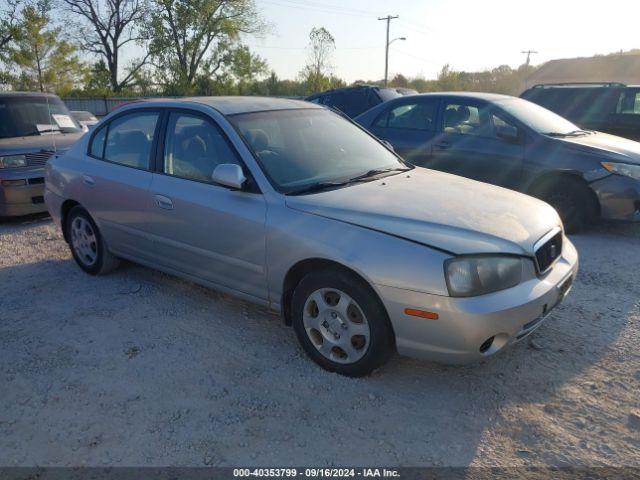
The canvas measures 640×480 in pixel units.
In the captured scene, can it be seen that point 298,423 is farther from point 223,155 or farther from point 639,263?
point 639,263

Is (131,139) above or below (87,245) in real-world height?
above

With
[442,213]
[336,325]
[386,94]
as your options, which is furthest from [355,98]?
[336,325]

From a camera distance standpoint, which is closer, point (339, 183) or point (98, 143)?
point (339, 183)

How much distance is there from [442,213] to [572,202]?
3508 mm

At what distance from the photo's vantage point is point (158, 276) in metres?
4.93

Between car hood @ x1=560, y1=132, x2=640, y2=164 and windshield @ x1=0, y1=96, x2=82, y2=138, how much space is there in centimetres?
727

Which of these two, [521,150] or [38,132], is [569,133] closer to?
[521,150]

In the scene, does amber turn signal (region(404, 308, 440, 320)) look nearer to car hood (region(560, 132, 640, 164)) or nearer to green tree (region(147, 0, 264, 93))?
car hood (region(560, 132, 640, 164))

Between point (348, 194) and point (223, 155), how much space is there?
3.19 ft

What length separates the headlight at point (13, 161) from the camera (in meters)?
6.77

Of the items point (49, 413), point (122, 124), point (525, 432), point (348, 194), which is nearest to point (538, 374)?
point (525, 432)

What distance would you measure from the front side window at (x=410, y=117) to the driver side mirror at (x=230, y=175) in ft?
13.5

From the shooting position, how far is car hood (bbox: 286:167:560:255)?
9.33ft

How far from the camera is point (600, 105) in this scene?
30.6ft
